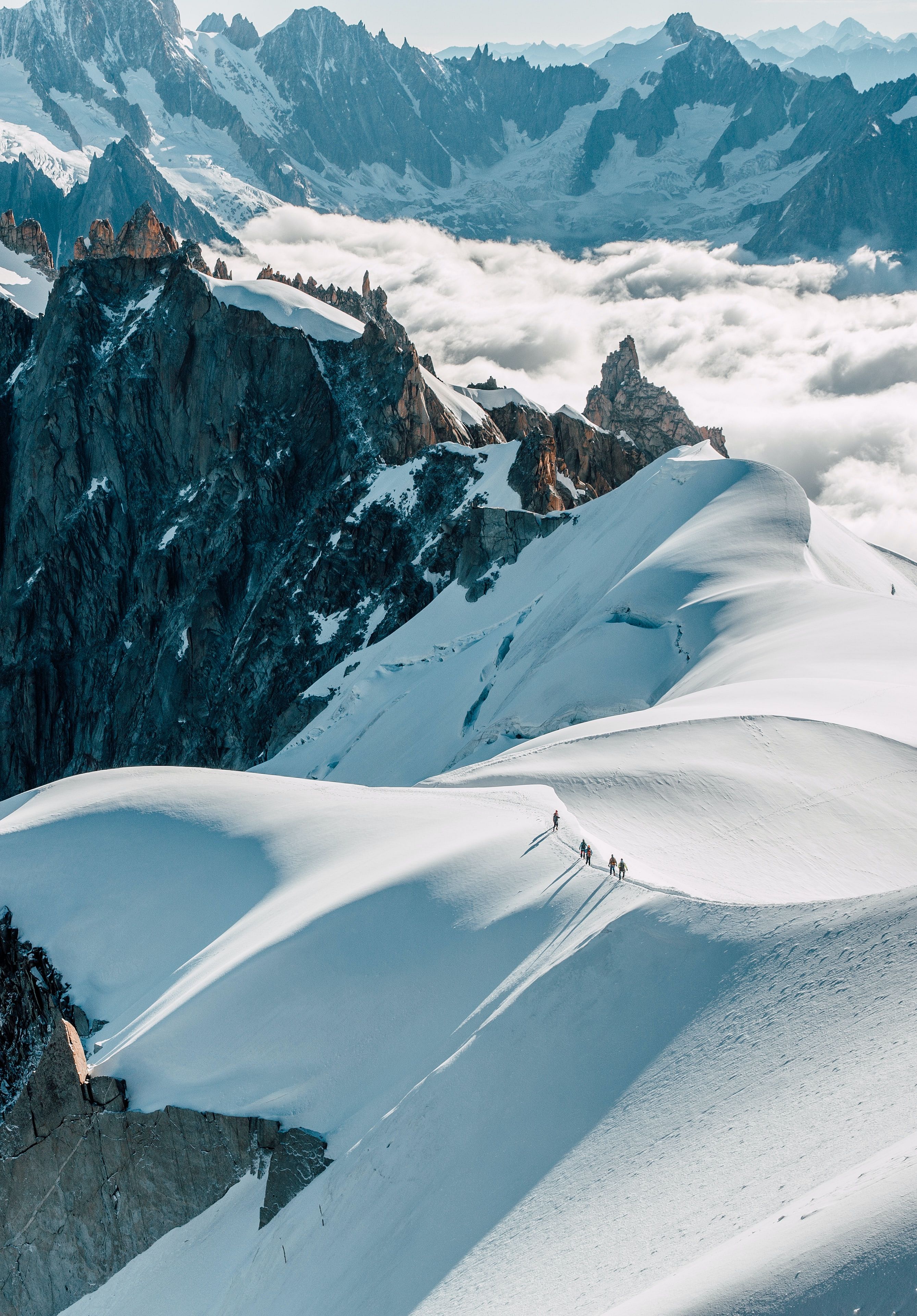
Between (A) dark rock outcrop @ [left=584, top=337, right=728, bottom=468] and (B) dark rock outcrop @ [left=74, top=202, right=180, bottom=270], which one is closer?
(A) dark rock outcrop @ [left=584, top=337, right=728, bottom=468]

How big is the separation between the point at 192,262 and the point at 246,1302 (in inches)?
4161

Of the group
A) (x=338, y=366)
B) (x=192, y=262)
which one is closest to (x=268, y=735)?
(x=338, y=366)

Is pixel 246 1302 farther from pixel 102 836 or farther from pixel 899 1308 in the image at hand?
pixel 102 836

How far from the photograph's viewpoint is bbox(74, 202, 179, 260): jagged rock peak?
129 m

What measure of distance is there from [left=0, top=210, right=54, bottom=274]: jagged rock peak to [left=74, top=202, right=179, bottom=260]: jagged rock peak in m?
10.8

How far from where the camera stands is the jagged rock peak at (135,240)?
128875 millimetres

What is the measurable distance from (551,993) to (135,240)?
421ft

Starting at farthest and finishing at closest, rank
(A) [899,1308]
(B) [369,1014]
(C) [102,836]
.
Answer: (C) [102,836] < (B) [369,1014] < (A) [899,1308]

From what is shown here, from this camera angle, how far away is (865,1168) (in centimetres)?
1455

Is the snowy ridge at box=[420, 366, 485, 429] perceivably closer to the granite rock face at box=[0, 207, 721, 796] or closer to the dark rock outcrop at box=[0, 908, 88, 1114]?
the granite rock face at box=[0, 207, 721, 796]

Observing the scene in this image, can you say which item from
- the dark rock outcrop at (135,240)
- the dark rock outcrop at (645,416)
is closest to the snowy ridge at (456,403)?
the dark rock outcrop at (645,416)

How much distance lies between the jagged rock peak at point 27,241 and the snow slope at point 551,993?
11948 cm

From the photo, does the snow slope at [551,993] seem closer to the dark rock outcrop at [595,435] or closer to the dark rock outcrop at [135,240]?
the dark rock outcrop at [595,435]

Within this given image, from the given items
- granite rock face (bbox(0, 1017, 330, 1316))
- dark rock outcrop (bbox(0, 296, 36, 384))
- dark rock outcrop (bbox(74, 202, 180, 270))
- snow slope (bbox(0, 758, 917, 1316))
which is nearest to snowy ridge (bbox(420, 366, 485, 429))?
dark rock outcrop (bbox(74, 202, 180, 270))
